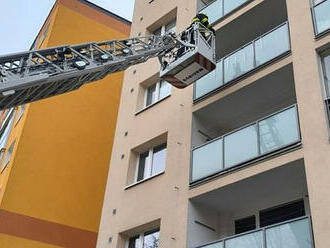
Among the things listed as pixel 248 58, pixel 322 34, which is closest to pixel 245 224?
pixel 248 58

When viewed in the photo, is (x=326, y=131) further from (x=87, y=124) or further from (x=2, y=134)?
(x=2, y=134)

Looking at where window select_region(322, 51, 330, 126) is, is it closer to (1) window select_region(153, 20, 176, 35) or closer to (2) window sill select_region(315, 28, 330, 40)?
(2) window sill select_region(315, 28, 330, 40)

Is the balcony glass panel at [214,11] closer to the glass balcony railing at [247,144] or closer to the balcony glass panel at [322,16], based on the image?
the balcony glass panel at [322,16]

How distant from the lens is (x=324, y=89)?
1177 centimetres

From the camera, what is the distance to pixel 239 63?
1464 centimetres

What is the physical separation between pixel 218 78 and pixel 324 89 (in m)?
3.90

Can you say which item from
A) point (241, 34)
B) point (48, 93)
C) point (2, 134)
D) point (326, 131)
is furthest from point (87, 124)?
point (326, 131)

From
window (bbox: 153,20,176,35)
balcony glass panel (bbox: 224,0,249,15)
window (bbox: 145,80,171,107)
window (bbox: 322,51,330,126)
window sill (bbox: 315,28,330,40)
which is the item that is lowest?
window (bbox: 322,51,330,126)

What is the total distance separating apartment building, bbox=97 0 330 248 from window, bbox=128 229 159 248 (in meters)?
0.03

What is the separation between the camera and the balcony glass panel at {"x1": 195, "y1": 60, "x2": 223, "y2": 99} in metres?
15.0

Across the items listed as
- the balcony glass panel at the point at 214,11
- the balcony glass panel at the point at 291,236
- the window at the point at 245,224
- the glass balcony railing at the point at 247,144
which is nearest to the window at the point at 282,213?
the window at the point at 245,224

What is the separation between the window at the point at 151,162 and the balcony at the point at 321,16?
5985 millimetres

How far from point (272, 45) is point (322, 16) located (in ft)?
5.08

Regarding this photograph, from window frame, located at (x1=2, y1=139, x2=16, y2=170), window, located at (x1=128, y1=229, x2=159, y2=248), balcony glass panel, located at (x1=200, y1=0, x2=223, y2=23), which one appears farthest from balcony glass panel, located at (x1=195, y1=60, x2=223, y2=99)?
window frame, located at (x1=2, y1=139, x2=16, y2=170)
